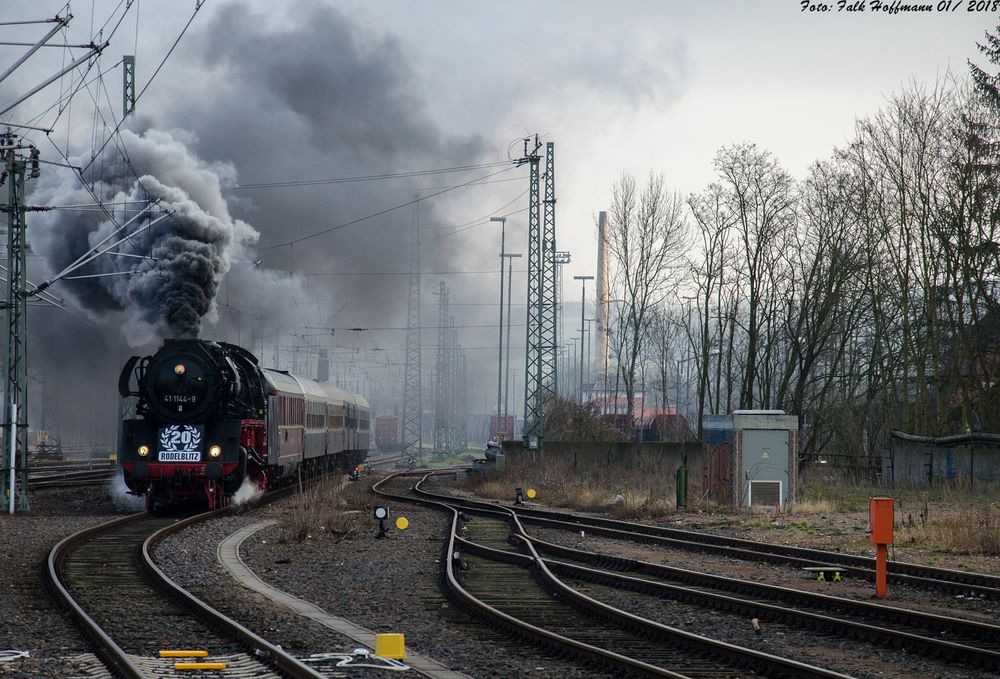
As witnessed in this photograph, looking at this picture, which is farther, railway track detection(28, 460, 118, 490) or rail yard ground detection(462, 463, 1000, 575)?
railway track detection(28, 460, 118, 490)

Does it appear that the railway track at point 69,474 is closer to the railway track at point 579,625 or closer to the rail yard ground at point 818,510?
the rail yard ground at point 818,510

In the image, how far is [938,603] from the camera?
37.8 ft

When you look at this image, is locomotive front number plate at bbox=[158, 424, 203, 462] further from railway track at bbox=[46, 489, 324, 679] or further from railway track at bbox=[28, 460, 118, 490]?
railway track at bbox=[28, 460, 118, 490]

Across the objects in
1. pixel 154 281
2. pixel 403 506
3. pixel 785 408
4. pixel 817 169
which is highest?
pixel 817 169

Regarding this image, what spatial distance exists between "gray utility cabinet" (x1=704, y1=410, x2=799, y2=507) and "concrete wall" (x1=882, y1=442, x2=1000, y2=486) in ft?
18.1

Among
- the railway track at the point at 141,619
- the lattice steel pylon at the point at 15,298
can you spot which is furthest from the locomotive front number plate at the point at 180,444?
the railway track at the point at 141,619

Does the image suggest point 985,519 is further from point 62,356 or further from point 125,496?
point 62,356

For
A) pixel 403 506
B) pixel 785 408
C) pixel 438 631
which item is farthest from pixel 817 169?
pixel 438 631

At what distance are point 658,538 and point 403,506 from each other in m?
8.39

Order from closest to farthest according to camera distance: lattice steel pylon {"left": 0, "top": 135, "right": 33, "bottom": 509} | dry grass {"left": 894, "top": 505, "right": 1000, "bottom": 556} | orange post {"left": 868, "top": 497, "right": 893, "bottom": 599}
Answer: orange post {"left": 868, "top": 497, "right": 893, "bottom": 599} → dry grass {"left": 894, "top": 505, "right": 1000, "bottom": 556} → lattice steel pylon {"left": 0, "top": 135, "right": 33, "bottom": 509}

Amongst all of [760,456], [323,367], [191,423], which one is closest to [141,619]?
[191,423]

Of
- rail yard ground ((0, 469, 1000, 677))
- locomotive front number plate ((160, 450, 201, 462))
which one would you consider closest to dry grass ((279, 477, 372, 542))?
rail yard ground ((0, 469, 1000, 677))

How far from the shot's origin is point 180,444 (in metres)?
21.7

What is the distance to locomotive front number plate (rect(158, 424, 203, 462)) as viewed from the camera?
21.7 m
